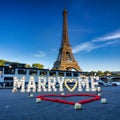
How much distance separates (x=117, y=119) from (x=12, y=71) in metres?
61.8

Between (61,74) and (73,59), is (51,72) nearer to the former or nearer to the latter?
(61,74)

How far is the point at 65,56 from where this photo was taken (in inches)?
4587

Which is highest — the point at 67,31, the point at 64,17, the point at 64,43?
the point at 64,17

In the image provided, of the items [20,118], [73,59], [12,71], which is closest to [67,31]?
[73,59]

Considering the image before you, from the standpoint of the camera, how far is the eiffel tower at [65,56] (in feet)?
371

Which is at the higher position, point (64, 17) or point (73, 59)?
point (64, 17)

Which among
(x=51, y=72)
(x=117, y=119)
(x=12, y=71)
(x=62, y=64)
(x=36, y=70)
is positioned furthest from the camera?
(x=62, y=64)

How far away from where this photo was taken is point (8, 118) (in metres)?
16.5

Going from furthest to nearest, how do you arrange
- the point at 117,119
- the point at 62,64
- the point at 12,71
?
the point at 62,64
the point at 12,71
the point at 117,119

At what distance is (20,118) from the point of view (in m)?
16.6

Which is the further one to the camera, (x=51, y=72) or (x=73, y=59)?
(x=73, y=59)

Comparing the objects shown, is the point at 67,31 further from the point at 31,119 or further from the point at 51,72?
the point at 31,119

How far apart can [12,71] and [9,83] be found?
5.85m

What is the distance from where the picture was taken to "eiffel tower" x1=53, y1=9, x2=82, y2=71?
112938 mm
